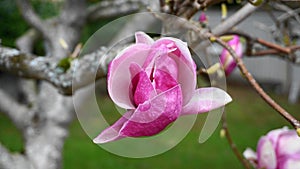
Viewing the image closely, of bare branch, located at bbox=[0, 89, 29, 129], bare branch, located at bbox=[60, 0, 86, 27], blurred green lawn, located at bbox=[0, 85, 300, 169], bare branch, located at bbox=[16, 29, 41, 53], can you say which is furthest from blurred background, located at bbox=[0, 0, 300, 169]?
bare branch, located at bbox=[0, 89, 29, 129]

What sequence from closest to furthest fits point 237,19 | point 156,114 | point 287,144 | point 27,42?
point 156,114, point 287,144, point 237,19, point 27,42

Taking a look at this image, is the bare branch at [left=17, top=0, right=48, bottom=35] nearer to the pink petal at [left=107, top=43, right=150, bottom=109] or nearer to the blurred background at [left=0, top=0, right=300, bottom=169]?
the pink petal at [left=107, top=43, right=150, bottom=109]

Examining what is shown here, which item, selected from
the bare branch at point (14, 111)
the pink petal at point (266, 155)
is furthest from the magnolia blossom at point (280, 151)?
the bare branch at point (14, 111)

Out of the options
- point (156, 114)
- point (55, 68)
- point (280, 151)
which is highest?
point (55, 68)

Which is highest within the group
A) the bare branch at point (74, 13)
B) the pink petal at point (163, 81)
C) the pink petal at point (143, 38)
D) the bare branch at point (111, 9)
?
the bare branch at point (74, 13)

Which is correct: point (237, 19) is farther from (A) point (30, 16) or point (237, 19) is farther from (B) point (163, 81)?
(A) point (30, 16)

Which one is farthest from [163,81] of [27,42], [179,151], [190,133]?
[179,151]

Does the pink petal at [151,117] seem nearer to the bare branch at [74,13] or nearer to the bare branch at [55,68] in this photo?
the bare branch at [55,68]

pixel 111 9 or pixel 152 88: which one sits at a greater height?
pixel 111 9
